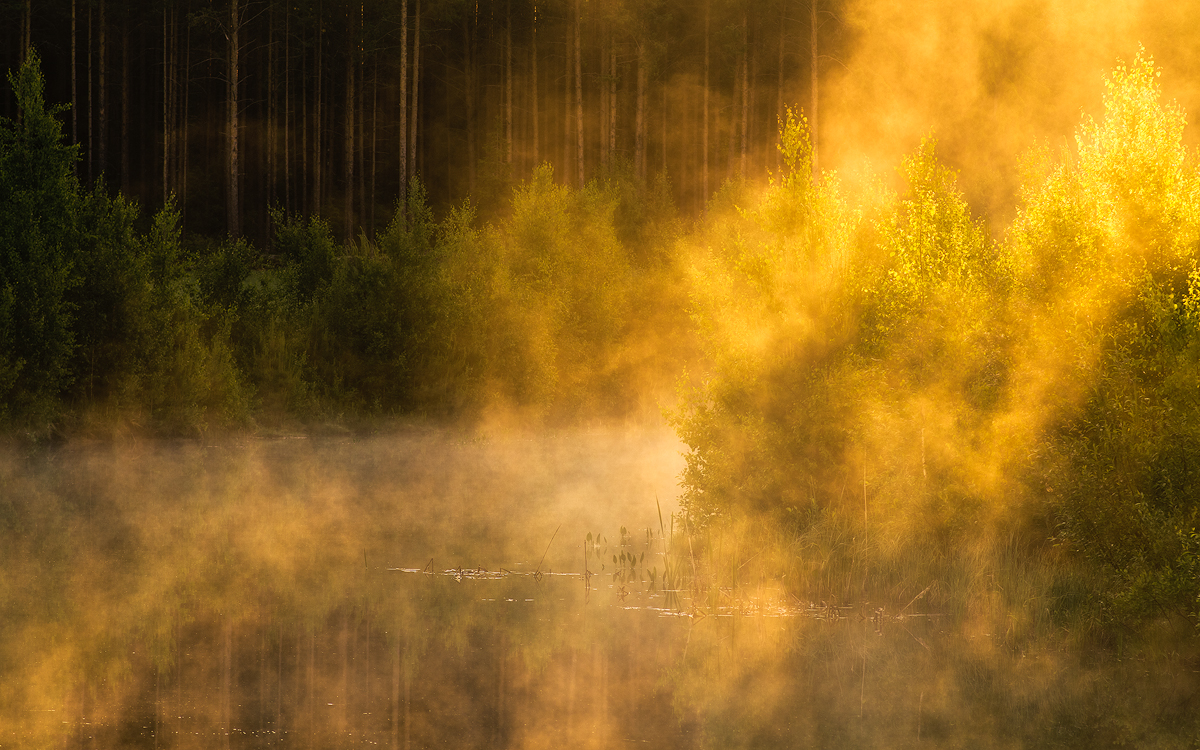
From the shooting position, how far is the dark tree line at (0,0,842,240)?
174 ft

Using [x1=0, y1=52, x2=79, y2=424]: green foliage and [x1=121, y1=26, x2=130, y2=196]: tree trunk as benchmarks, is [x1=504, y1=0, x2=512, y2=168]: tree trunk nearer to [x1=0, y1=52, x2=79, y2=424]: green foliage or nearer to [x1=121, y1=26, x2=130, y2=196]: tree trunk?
[x1=121, y1=26, x2=130, y2=196]: tree trunk

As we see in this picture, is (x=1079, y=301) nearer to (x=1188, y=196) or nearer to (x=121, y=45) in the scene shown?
(x=1188, y=196)

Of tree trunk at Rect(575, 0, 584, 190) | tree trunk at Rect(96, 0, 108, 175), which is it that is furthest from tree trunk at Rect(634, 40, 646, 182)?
tree trunk at Rect(96, 0, 108, 175)

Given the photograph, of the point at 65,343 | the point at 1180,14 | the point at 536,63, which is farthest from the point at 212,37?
the point at 1180,14

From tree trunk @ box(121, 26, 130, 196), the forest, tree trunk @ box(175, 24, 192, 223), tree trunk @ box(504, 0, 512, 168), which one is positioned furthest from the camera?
tree trunk @ box(504, 0, 512, 168)

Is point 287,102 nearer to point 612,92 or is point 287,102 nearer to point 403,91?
point 403,91

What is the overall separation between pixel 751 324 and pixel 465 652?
284 inches

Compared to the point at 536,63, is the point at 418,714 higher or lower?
lower

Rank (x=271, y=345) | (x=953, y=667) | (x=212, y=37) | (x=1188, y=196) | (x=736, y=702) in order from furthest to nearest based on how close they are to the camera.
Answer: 1. (x=212, y=37)
2. (x=271, y=345)
3. (x=1188, y=196)
4. (x=953, y=667)
5. (x=736, y=702)

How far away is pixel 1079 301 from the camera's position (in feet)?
50.9

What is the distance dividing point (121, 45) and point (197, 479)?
129ft

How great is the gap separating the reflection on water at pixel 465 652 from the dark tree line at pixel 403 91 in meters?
30.4

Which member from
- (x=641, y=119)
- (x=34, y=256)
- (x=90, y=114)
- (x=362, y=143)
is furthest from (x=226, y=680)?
(x=362, y=143)

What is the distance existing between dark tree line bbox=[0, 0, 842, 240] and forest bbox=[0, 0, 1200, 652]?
503mm
